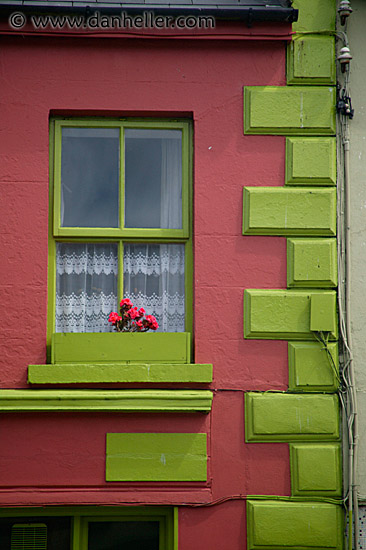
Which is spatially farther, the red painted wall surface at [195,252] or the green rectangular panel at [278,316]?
the green rectangular panel at [278,316]

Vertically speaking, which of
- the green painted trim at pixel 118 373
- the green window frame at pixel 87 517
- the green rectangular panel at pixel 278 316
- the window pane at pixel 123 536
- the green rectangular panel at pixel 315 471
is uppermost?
the green rectangular panel at pixel 278 316

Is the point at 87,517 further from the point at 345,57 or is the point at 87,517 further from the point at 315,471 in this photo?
the point at 345,57

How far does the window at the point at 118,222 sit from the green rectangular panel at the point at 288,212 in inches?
23.2

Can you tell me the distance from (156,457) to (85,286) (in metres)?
1.59

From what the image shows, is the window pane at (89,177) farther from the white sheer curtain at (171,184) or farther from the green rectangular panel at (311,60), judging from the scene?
the green rectangular panel at (311,60)

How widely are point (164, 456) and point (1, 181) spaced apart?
107 inches

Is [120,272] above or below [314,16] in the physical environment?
below

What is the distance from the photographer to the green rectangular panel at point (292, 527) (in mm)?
5660

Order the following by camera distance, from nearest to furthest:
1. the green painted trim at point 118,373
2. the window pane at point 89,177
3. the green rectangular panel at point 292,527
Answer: the green rectangular panel at point 292,527, the green painted trim at point 118,373, the window pane at point 89,177

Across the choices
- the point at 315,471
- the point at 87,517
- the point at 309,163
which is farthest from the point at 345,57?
the point at 87,517

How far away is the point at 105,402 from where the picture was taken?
18.8 ft

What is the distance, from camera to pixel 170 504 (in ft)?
18.6

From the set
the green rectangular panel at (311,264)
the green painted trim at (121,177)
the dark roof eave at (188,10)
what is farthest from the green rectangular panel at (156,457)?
the dark roof eave at (188,10)

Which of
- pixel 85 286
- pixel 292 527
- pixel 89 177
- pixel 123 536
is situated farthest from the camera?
pixel 89 177
